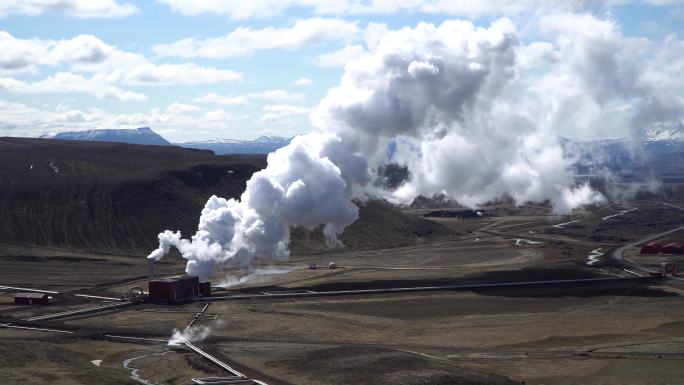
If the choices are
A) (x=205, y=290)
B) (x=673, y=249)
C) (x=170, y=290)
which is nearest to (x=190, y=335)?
(x=170, y=290)

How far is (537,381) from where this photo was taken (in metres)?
54.6

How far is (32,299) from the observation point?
93.5m

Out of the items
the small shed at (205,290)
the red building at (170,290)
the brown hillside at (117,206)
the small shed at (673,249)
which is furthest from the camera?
the brown hillside at (117,206)

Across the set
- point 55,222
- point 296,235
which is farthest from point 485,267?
point 55,222

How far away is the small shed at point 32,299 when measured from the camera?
3671 inches

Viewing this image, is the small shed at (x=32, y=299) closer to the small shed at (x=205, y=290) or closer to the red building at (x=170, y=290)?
the red building at (x=170, y=290)

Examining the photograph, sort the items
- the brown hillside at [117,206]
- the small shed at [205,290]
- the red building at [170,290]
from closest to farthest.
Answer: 1. the red building at [170,290]
2. the small shed at [205,290]
3. the brown hillside at [117,206]

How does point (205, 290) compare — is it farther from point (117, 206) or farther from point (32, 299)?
point (117, 206)

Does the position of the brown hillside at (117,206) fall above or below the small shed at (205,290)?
above

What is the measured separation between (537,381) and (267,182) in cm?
6329

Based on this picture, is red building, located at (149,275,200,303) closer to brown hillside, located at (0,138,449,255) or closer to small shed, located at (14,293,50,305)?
small shed, located at (14,293,50,305)

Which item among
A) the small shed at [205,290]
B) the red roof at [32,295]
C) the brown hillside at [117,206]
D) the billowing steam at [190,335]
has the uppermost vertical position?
the brown hillside at [117,206]

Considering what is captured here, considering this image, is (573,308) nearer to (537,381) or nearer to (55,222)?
(537,381)

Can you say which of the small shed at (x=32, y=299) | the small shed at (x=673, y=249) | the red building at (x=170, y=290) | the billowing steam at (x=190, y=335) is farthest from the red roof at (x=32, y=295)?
the small shed at (x=673, y=249)
